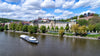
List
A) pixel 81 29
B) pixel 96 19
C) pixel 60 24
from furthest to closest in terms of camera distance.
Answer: pixel 60 24 → pixel 96 19 → pixel 81 29

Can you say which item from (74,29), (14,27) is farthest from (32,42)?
(14,27)

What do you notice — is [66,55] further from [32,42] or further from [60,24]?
[60,24]

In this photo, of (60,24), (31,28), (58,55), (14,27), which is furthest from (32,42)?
(14,27)

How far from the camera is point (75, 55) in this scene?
14195 millimetres

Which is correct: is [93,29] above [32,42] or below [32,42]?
above

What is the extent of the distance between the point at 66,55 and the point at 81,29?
2254cm

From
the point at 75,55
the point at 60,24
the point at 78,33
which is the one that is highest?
the point at 60,24

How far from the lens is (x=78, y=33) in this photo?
35969 mm

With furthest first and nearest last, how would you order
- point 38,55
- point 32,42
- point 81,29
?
point 81,29 < point 32,42 < point 38,55

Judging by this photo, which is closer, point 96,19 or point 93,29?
point 93,29

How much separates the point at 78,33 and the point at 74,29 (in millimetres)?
2568

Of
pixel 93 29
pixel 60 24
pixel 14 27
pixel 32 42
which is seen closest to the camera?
pixel 32 42

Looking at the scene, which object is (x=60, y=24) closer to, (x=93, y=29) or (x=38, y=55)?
(x=93, y=29)

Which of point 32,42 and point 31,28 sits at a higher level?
point 31,28
